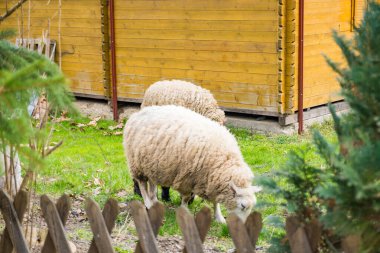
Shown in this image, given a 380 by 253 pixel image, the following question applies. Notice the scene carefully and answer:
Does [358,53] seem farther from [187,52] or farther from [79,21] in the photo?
[79,21]

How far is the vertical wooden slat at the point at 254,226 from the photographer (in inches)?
121

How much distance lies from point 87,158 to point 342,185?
9.22 metres

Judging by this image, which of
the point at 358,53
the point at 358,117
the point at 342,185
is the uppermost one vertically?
the point at 358,53

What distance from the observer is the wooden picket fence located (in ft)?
9.09

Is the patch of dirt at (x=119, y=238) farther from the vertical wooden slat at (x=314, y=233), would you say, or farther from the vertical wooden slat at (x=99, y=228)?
the vertical wooden slat at (x=314, y=233)

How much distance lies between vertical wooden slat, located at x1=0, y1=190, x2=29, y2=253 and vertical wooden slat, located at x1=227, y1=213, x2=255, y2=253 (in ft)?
4.81

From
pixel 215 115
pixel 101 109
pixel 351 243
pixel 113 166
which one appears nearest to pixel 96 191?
pixel 113 166

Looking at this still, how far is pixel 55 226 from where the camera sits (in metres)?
3.81

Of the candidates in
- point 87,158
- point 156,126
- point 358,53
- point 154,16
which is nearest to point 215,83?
point 154,16

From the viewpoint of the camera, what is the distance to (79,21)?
1608 cm

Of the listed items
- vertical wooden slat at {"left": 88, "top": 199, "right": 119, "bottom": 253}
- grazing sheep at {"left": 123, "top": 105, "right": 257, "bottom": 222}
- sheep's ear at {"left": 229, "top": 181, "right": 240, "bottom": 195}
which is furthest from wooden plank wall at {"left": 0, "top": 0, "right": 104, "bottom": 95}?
vertical wooden slat at {"left": 88, "top": 199, "right": 119, "bottom": 253}

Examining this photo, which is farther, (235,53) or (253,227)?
(235,53)

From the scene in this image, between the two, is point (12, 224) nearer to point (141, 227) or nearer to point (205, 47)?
point (141, 227)

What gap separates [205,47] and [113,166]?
4.23 meters
